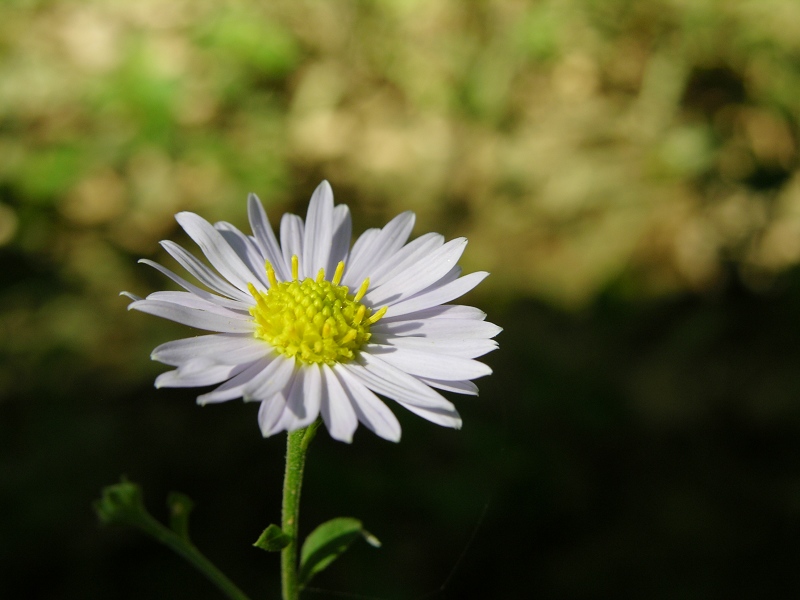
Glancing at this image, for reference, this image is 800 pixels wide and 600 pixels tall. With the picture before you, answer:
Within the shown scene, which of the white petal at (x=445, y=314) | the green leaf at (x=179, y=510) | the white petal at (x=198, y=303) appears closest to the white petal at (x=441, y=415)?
the white petal at (x=445, y=314)

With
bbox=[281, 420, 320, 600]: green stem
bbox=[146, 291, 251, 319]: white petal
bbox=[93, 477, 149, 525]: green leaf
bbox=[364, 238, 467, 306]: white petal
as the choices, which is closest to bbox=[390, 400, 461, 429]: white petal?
bbox=[281, 420, 320, 600]: green stem

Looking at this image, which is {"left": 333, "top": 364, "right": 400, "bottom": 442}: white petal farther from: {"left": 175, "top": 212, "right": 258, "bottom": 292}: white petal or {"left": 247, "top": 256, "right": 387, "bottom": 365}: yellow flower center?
{"left": 175, "top": 212, "right": 258, "bottom": 292}: white petal

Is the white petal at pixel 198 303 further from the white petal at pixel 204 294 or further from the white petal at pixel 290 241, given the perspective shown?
the white petal at pixel 290 241

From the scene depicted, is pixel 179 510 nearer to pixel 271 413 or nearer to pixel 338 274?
pixel 271 413

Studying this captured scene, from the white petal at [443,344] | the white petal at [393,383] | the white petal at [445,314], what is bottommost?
the white petal at [393,383]

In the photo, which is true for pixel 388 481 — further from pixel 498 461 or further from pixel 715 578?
pixel 715 578

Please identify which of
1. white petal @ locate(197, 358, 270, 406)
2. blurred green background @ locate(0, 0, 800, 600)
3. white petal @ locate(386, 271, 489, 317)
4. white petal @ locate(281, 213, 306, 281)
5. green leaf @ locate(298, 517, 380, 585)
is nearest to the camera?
white petal @ locate(197, 358, 270, 406)

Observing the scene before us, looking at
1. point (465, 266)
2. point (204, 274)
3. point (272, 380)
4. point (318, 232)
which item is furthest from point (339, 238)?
point (465, 266)
